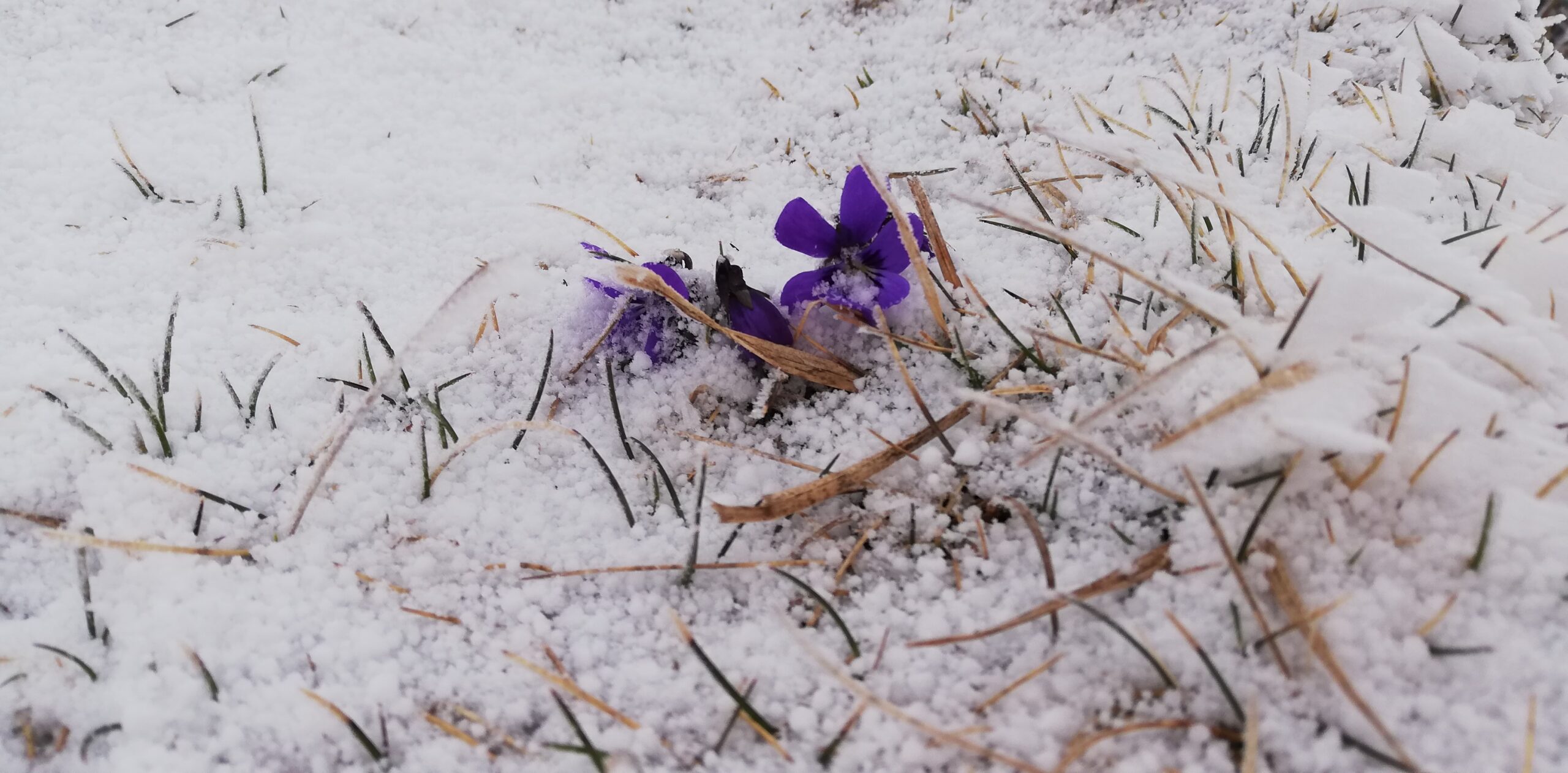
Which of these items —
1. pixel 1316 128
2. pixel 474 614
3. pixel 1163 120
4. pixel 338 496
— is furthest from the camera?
pixel 1163 120

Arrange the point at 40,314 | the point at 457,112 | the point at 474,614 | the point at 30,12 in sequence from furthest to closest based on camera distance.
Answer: the point at 30,12, the point at 457,112, the point at 40,314, the point at 474,614

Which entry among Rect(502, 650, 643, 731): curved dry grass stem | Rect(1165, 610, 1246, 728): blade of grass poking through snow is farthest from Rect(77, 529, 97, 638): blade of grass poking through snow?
Rect(1165, 610, 1246, 728): blade of grass poking through snow

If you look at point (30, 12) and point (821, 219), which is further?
point (30, 12)

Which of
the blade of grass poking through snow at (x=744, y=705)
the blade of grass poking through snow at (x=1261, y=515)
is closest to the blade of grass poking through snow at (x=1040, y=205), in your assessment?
the blade of grass poking through snow at (x=1261, y=515)

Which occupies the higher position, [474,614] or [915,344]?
[915,344]

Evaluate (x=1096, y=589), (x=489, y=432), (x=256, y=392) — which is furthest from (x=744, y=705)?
(x=256, y=392)

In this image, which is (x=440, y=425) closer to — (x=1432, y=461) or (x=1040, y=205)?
(x=1040, y=205)

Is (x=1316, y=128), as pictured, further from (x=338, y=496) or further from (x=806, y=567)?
(x=338, y=496)

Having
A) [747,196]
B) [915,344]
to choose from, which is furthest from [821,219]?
[747,196]
